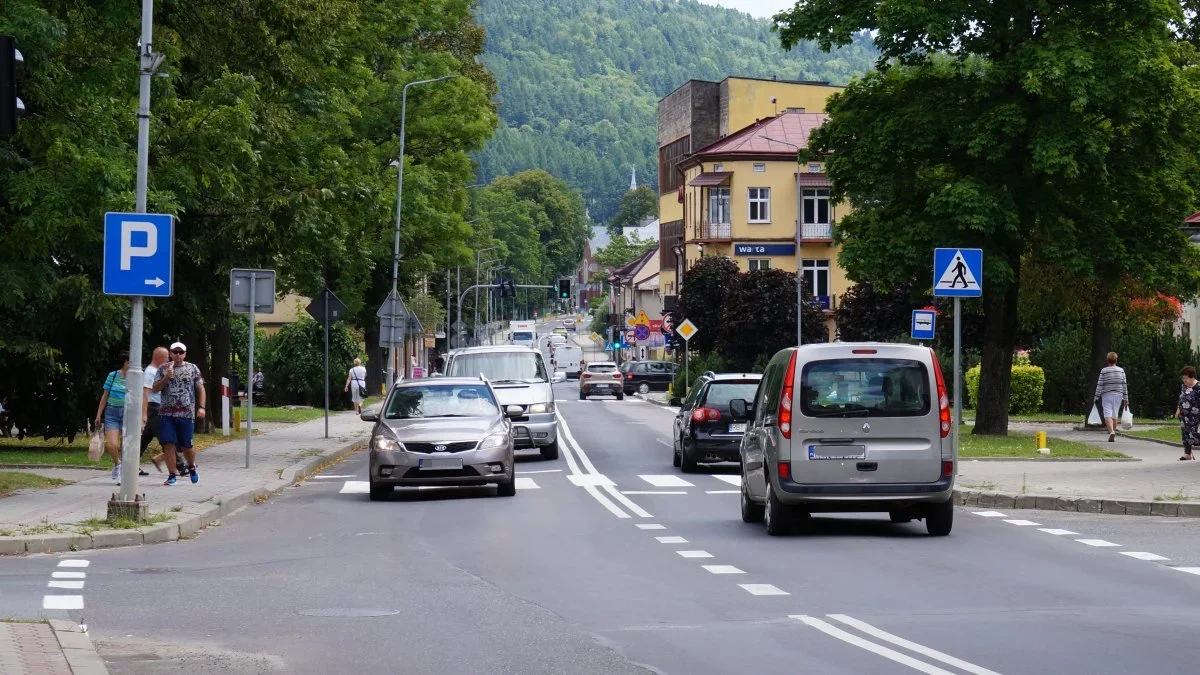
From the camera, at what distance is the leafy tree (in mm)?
33219

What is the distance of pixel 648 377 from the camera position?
87812 mm

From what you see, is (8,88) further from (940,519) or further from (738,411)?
(738,411)

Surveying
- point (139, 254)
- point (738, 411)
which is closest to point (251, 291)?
point (139, 254)

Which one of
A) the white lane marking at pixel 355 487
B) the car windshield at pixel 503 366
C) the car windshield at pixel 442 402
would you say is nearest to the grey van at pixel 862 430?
the car windshield at pixel 442 402

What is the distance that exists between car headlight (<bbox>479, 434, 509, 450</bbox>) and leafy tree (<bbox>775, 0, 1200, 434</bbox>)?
47.1ft

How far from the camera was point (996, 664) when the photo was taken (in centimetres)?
915

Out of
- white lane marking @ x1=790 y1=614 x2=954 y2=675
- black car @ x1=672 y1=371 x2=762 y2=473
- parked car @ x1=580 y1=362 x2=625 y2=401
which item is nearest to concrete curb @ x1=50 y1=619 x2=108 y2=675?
white lane marking @ x1=790 y1=614 x2=954 y2=675

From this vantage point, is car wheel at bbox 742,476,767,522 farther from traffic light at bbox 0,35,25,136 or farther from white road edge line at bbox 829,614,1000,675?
traffic light at bbox 0,35,25,136

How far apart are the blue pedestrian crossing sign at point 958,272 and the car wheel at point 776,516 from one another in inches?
266

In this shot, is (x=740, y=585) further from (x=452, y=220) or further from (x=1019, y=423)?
(x=452, y=220)

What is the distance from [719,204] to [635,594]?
76.5 m

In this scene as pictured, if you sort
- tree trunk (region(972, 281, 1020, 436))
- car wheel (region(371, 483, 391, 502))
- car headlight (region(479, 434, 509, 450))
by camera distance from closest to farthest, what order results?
car headlight (region(479, 434, 509, 450))
car wheel (region(371, 483, 391, 502))
tree trunk (region(972, 281, 1020, 436))

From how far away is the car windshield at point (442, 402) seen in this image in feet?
76.5

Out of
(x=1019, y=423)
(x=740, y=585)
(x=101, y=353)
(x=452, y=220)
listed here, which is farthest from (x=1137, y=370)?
(x=740, y=585)
